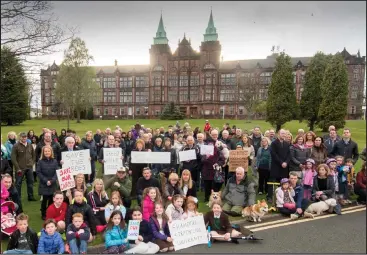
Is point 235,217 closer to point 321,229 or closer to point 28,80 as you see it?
point 321,229

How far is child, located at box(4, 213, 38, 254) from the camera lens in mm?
5496

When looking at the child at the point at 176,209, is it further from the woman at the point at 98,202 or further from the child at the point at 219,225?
the woman at the point at 98,202

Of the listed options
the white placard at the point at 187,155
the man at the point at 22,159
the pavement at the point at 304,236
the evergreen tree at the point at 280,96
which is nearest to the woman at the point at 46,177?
the man at the point at 22,159

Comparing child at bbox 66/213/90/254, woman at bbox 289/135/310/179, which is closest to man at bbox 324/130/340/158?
woman at bbox 289/135/310/179

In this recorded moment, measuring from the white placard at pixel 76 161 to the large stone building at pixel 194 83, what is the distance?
A: 4273mm

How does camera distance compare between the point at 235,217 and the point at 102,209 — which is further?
the point at 235,217

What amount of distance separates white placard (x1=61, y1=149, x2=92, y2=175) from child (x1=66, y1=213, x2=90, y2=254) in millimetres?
2530

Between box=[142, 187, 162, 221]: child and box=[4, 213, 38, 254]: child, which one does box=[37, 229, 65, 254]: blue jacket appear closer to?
box=[4, 213, 38, 254]: child

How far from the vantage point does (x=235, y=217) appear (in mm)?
8039

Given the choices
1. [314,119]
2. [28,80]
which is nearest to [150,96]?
[314,119]

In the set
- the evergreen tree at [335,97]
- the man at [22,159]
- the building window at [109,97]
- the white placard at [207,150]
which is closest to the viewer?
the man at [22,159]

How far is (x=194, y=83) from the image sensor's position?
45.2 meters

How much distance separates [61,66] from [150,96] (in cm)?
2661

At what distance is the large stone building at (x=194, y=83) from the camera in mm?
24188
